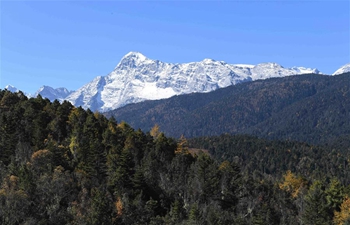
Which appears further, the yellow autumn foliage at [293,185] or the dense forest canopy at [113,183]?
the yellow autumn foliage at [293,185]

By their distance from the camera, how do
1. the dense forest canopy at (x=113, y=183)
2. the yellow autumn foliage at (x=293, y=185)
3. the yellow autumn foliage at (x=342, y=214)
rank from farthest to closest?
the yellow autumn foliage at (x=293, y=185), the yellow autumn foliage at (x=342, y=214), the dense forest canopy at (x=113, y=183)

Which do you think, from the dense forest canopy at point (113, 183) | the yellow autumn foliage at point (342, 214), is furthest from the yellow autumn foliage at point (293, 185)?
the yellow autumn foliage at point (342, 214)

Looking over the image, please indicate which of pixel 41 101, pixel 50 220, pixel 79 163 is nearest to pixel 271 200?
pixel 79 163

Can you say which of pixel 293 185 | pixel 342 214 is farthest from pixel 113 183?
pixel 293 185

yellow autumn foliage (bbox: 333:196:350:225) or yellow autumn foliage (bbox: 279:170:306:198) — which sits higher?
yellow autumn foliage (bbox: 279:170:306:198)

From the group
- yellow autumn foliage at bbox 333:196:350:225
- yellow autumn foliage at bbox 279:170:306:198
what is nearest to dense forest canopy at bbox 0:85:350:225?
yellow autumn foliage at bbox 333:196:350:225

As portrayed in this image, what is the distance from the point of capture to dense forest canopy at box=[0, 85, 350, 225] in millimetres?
92750

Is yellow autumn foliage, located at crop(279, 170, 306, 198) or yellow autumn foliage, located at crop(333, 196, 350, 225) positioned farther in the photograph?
yellow autumn foliage, located at crop(279, 170, 306, 198)

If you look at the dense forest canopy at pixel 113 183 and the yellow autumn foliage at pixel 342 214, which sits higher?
the dense forest canopy at pixel 113 183

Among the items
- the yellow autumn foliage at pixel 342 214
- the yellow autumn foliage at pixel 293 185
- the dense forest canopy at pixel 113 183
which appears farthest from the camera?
the yellow autumn foliage at pixel 293 185

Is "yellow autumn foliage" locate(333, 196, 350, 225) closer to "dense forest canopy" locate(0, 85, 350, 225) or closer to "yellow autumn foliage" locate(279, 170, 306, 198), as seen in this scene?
"dense forest canopy" locate(0, 85, 350, 225)

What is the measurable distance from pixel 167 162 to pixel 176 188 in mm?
15694

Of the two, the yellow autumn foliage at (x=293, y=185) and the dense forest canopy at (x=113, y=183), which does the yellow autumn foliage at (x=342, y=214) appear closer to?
the dense forest canopy at (x=113, y=183)

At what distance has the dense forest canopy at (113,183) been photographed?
9275cm
